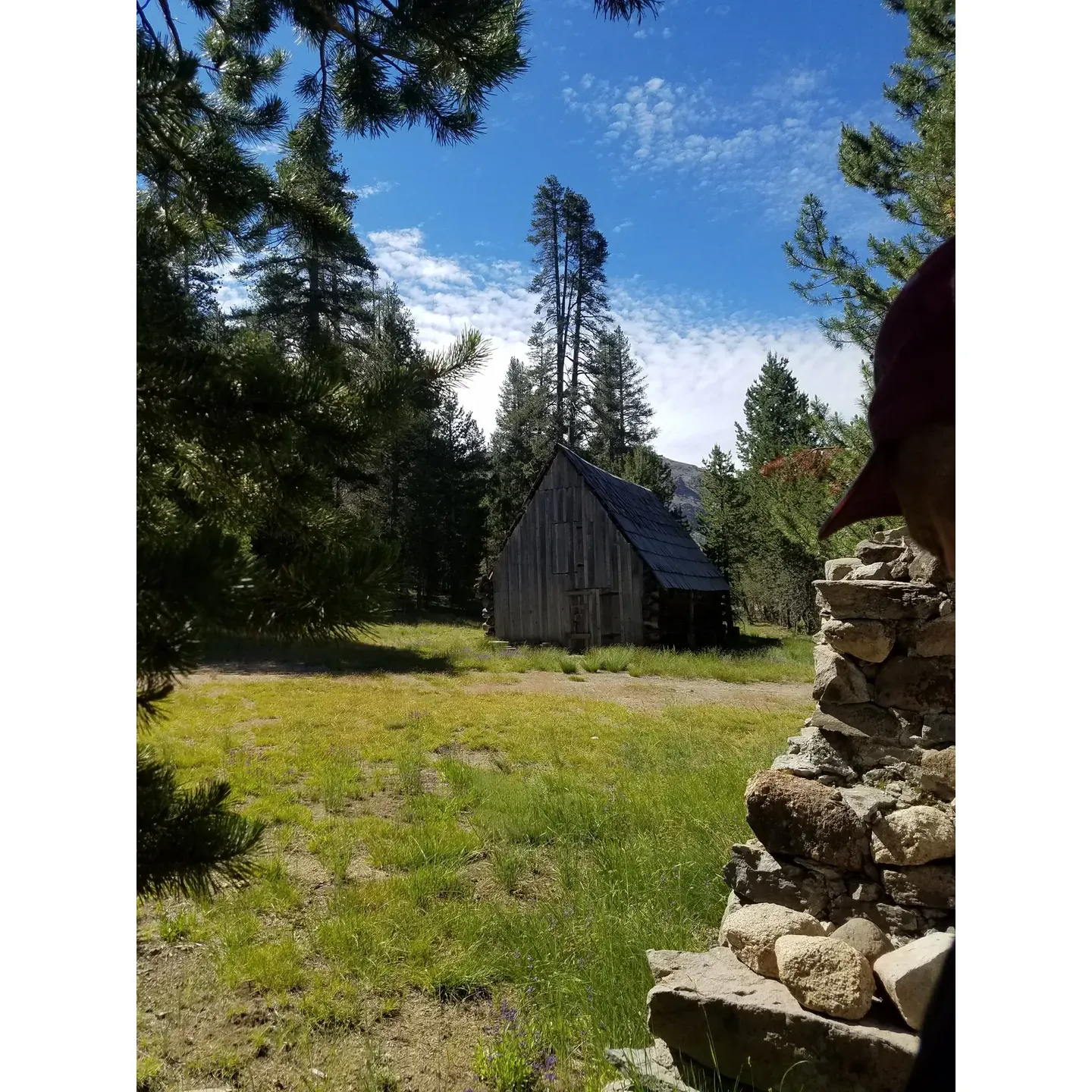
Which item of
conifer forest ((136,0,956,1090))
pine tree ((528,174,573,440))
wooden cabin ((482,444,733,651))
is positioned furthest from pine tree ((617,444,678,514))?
conifer forest ((136,0,956,1090))

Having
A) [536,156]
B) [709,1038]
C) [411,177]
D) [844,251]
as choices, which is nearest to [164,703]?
→ [709,1038]

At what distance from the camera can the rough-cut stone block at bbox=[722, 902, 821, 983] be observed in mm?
1258

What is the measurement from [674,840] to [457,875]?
2.18 ft

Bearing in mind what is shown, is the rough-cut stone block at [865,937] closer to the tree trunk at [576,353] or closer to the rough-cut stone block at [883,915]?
the rough-cut stone block at [883,915]

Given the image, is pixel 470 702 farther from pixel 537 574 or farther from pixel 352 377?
pixel 537 574

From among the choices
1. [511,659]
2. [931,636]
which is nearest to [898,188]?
[931,636]

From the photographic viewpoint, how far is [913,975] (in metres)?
1.10

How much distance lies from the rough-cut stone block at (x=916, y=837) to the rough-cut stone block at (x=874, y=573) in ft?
1.69

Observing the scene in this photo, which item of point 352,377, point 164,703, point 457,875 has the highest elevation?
point 352,377

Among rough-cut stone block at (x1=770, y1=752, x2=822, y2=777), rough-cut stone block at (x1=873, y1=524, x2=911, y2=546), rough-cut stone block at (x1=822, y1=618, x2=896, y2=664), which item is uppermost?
rough-cut stone block at (x1=873, y1=524, x2=911, y2=546)

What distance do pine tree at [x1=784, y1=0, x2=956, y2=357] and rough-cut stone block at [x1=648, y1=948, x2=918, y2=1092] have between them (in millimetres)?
1292

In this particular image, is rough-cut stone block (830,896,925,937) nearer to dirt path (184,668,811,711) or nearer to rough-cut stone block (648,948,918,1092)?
rough-cut stone block (648,948,918,1092)

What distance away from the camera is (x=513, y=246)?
2154 millimetres

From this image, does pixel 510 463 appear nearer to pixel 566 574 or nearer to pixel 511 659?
pixel 566 574
